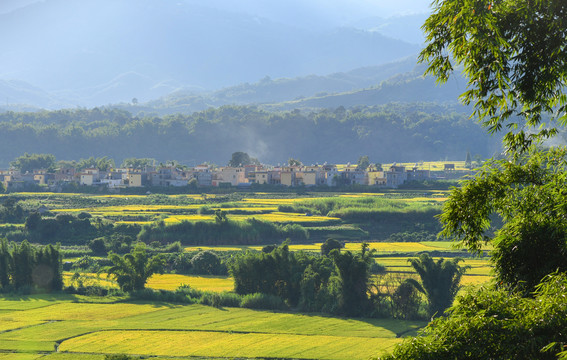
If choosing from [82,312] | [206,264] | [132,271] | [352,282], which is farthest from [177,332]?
[206,264]

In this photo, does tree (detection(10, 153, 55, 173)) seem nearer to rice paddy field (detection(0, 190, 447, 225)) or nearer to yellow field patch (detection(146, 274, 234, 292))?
rice paddy field (detection(0, 190, 447, 225))

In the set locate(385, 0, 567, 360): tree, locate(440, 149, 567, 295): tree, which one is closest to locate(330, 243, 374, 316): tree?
locate(385, 0, 567, 360): tree

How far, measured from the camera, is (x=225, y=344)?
37.6 meters

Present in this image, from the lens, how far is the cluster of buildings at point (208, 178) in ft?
372

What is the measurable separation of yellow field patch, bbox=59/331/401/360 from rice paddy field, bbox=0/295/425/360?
4 cm

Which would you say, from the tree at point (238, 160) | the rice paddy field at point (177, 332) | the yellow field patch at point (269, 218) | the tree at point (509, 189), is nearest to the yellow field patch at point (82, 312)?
the rice paddy field at point (177, 332)

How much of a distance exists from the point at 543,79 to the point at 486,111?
2.87ft

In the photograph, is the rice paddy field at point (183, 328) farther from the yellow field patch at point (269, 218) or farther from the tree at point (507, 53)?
the tree at point (507, 53)

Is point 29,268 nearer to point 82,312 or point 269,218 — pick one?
point 82,312

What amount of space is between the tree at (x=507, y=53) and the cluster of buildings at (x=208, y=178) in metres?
101

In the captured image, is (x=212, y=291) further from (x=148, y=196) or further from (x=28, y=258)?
(x=148, y=196)

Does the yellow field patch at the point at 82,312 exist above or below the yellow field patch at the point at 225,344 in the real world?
above

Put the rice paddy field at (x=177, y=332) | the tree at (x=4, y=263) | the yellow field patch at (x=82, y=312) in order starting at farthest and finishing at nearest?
the tree at (x=4, y=263), the yellow field patch at (x=82, y=312), the rice paddy field at (x=177, y=332)

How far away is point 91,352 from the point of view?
35.9 metres
